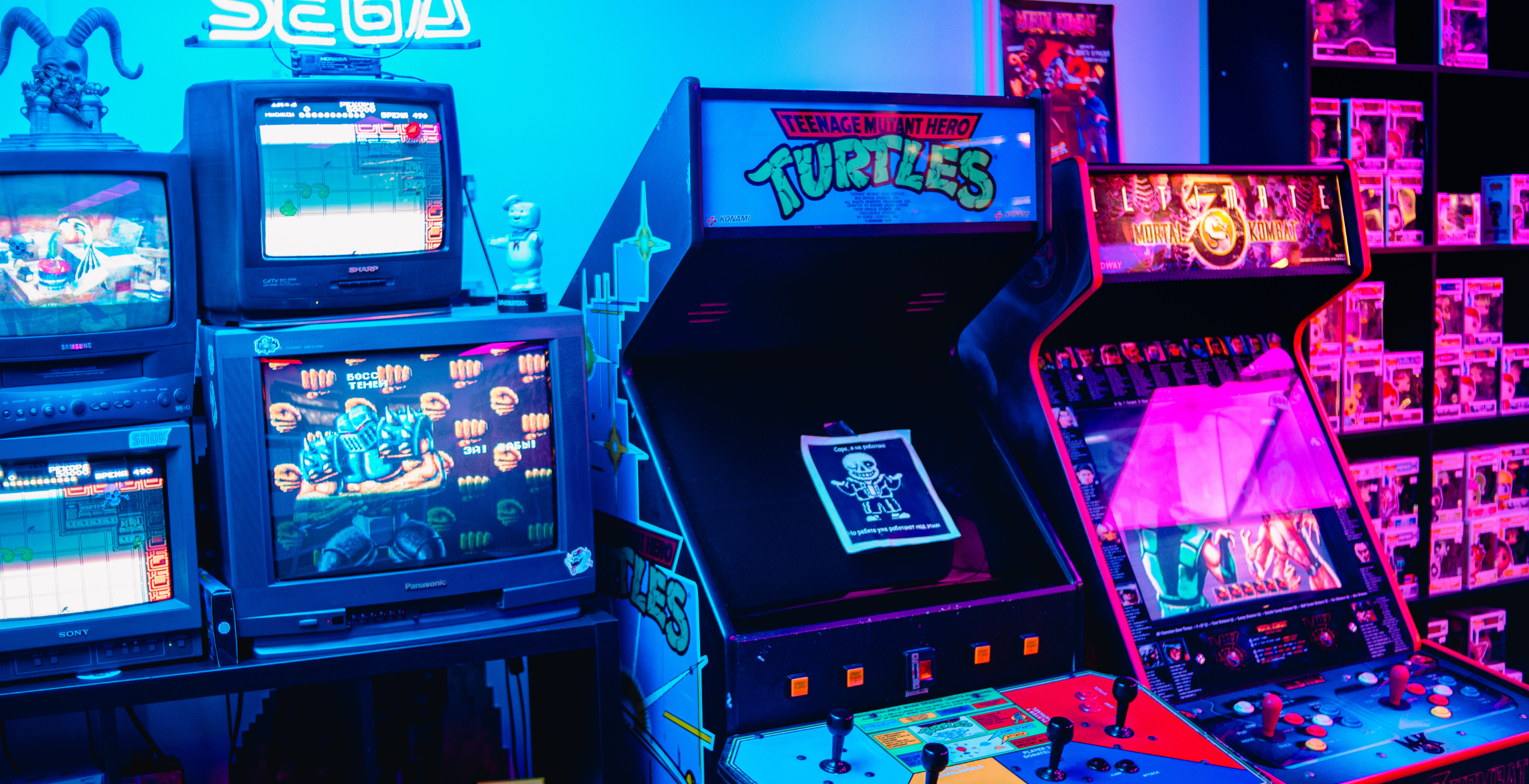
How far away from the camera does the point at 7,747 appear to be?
8.20 feet

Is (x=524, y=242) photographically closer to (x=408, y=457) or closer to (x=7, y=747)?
(x=408, y=457)

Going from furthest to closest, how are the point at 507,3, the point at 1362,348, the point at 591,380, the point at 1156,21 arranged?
the point at 1156,21 < the point at 1362,348 < the point at 507,3 < the point at 591,380

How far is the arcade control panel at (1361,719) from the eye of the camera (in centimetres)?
204

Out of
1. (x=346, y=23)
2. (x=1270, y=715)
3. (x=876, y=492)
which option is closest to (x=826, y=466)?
(x=876, y=492)

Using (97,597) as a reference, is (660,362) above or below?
above

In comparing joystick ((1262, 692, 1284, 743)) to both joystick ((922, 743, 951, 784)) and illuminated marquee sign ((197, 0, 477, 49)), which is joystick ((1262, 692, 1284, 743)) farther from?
illuminated marquee sign ((197, 0, 477, 49))

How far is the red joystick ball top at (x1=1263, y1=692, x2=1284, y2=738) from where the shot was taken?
2.10m

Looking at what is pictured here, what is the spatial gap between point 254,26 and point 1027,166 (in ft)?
5.68

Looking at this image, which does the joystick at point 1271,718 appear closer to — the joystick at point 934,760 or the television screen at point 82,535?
the joystick at point 934,760

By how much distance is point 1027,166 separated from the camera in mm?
2211

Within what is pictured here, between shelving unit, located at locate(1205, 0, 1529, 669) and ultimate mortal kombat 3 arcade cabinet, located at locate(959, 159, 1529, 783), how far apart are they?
0.75 meters

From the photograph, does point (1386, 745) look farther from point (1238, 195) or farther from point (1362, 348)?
point (1362, 348)

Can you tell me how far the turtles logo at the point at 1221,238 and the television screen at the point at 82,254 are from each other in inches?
86.4

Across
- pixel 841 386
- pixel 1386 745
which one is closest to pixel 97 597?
pixel 841 386
